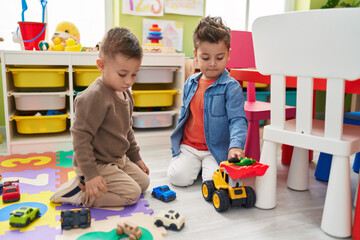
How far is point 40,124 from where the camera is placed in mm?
1870

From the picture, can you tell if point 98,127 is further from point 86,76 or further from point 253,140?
point 86,76

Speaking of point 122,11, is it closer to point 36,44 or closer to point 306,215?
point 36,44

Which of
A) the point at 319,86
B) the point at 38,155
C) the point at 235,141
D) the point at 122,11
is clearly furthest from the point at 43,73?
the point at 319,86

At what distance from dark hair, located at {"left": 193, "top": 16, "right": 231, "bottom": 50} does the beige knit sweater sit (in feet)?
1.30

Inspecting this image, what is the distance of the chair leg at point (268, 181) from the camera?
114 cm

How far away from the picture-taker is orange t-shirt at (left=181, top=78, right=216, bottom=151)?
4.72 ft

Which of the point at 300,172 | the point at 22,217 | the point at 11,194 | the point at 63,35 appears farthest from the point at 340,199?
the point at 63,35

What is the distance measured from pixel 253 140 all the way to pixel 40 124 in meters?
1.19

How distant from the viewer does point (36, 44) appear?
1.86m

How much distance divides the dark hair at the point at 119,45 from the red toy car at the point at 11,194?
0.58 metres

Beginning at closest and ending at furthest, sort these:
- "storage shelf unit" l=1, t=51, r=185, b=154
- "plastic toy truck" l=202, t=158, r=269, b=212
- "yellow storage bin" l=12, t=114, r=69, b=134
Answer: "plastic toy truck" l=202, t=158, r=269, b=212
"storage shelf unit" l=1, t=51, r=185, b=154
"yellow storage bin" l=12, t=114, r=69, b=134

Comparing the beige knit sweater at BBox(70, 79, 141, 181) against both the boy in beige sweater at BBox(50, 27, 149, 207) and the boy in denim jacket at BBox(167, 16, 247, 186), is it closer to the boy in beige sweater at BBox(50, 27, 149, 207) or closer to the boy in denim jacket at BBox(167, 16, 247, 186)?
the boy in beige sweater at BBox(50, 27, 149, 207)

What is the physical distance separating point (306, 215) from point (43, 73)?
4.86 feet

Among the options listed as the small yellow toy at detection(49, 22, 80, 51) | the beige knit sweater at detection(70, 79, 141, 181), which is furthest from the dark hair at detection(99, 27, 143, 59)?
the small yellow toy at detection(49, 22, 80, 51)
